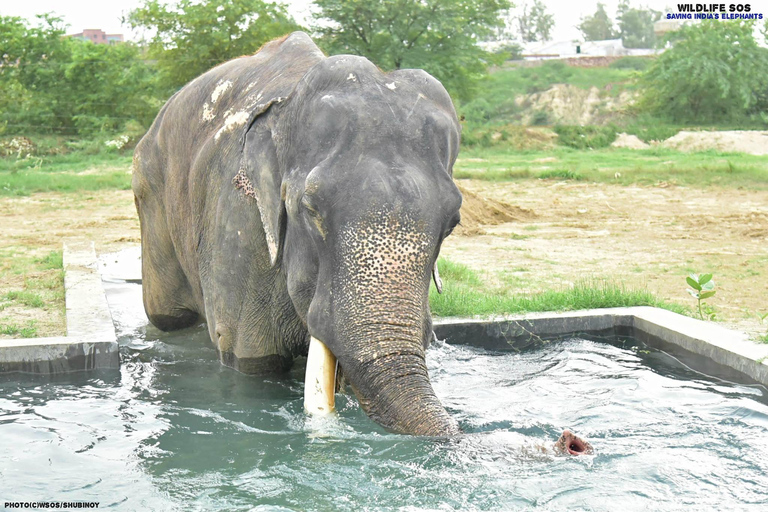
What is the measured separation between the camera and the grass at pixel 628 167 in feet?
68.4

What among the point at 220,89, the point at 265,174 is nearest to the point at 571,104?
the point at 220,89

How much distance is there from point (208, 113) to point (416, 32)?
2516 centimetres

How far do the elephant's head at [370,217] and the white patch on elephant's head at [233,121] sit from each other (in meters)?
0.57

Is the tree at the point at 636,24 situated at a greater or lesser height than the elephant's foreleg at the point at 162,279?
greater

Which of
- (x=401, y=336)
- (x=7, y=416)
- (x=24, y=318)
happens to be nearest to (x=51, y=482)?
(x=7, y=416)

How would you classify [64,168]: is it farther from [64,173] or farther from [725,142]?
[725,142]

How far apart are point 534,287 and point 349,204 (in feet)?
17.3

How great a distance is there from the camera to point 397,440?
4.30 metres

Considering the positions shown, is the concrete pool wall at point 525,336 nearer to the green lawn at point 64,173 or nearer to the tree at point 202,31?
the green lawn at point 64,173

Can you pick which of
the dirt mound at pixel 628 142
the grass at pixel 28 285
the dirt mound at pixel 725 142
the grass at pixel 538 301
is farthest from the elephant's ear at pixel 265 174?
the dirt mound at pixel 628 142

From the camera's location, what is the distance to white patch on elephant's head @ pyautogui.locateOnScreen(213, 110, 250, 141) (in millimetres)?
5113

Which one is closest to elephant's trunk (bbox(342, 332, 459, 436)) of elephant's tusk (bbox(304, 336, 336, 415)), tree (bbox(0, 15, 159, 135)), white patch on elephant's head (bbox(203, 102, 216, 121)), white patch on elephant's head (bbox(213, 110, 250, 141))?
elephant's tusk (bbox(304, 336, 336, 415))

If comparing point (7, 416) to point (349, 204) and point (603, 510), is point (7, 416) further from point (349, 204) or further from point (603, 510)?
point (603, 510)

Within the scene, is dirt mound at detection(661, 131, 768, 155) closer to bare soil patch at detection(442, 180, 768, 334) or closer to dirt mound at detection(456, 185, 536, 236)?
bare soil patch at detection(442, 180, 768, 334)
